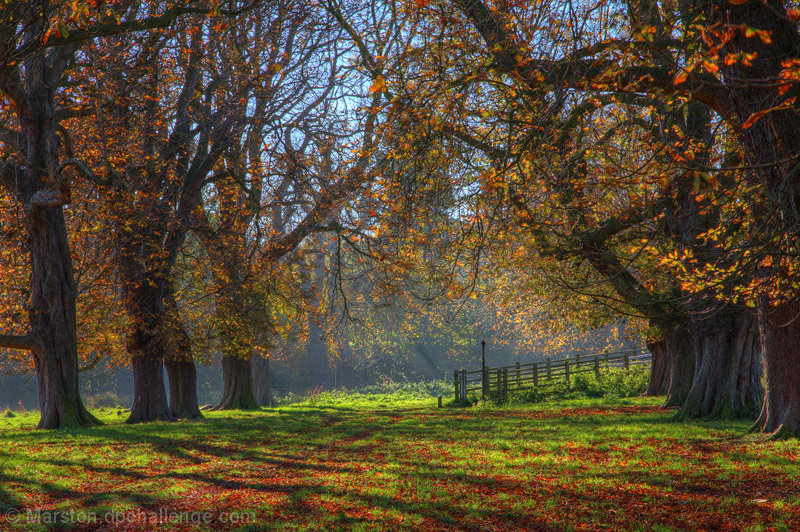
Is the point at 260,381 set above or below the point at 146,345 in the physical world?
below

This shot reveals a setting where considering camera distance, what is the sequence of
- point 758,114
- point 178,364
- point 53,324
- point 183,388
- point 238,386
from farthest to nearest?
1. point 238,386
2. point 178,364
3. point 183,388
4. point 53,324
5. point 758,114

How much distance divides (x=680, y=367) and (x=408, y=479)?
1113 centimetres

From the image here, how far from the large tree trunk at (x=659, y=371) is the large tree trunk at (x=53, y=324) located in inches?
666

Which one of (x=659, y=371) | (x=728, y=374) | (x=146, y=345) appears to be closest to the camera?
(x=728, y=374)

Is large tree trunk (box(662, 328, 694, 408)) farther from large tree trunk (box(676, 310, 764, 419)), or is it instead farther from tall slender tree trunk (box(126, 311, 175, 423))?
tall slender tree trunk (box(126, 311, 175, 423))

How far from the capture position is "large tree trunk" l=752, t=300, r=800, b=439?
8469 millimetres

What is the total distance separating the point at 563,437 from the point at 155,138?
11.5 m

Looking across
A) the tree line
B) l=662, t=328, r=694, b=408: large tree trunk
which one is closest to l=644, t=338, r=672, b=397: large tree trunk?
the tree line

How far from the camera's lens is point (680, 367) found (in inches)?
610

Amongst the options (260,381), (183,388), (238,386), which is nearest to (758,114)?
(183,388)

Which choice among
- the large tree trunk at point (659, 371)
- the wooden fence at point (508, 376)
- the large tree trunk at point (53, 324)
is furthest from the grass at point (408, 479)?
the wooden fence at point (508, 376)

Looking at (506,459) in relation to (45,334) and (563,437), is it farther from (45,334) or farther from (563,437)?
(45,334)

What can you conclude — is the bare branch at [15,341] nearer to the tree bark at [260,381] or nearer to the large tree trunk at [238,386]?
the large tree trunk at [238,386]

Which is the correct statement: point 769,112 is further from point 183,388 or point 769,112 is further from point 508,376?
point 508,376
